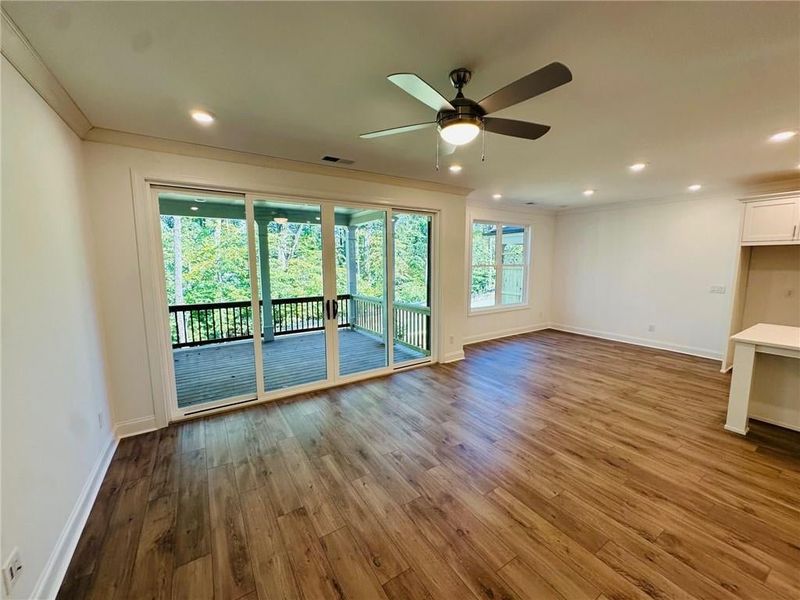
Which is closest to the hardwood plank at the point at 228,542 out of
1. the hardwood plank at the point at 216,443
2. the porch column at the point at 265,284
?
the hardwood plank at the point at 216,443

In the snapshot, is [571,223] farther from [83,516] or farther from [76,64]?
[83,516]

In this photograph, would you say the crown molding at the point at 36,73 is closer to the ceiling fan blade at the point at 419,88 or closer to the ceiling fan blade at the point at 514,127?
the ceiling fan blade at the point at 419,88

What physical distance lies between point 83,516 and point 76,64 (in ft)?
8.32

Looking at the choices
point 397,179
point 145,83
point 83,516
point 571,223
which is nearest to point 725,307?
point 571,223

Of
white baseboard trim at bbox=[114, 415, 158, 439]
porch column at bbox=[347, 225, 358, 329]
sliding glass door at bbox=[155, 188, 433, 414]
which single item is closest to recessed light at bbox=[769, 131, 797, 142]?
sliding glass door at bbox=[155, 188, 433, 414]

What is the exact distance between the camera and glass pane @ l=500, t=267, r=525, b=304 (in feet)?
21.4

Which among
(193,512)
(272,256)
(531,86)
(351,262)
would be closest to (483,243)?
(351,262)

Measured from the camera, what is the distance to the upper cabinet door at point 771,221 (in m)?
3.73

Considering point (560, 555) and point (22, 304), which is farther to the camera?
point (560, 555)

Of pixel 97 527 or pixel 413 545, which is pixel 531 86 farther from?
pixel 97 527

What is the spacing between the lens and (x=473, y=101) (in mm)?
1776

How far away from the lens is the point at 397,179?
4.09 metres

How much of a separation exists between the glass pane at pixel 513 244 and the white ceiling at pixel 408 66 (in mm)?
3383

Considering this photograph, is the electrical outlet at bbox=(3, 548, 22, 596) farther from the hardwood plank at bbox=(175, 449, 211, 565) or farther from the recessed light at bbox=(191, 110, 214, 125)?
the recessed light at bbox=(191, 110, 214, 125)
